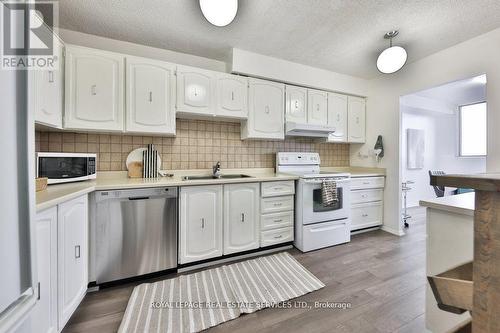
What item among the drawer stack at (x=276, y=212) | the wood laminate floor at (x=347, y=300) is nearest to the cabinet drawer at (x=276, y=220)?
the drawer stack at (x=276, y=212)

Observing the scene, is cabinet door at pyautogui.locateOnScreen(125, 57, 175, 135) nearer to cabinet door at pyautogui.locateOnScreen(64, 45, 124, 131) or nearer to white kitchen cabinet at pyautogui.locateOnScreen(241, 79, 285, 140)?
cabinet door at pyautogui.locateOnScreen(64, 45, 124, 131)

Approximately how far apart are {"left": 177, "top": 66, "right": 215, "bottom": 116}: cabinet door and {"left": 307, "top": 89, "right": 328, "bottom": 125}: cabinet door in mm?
1408

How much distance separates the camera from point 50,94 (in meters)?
1.55

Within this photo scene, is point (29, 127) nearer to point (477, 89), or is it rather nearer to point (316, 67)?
point (316, 67)

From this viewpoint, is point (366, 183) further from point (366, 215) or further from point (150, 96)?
point (150, 96)

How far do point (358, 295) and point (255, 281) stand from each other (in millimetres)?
849

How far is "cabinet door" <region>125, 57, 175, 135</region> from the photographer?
6.42 feet

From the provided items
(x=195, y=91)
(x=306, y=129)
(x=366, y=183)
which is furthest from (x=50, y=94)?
(x=366, y=183)

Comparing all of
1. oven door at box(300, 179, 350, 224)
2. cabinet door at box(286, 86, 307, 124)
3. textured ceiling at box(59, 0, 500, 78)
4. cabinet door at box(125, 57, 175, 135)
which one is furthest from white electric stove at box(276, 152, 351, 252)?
cabinet door at box(125, 57, 175, 135)

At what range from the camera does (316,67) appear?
2.86m

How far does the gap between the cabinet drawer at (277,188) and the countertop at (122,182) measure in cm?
6

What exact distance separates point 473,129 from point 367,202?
362cm

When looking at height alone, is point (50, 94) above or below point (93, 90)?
below

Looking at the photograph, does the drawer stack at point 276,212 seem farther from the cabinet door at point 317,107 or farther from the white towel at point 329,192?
the cabinet door at point 317,107
